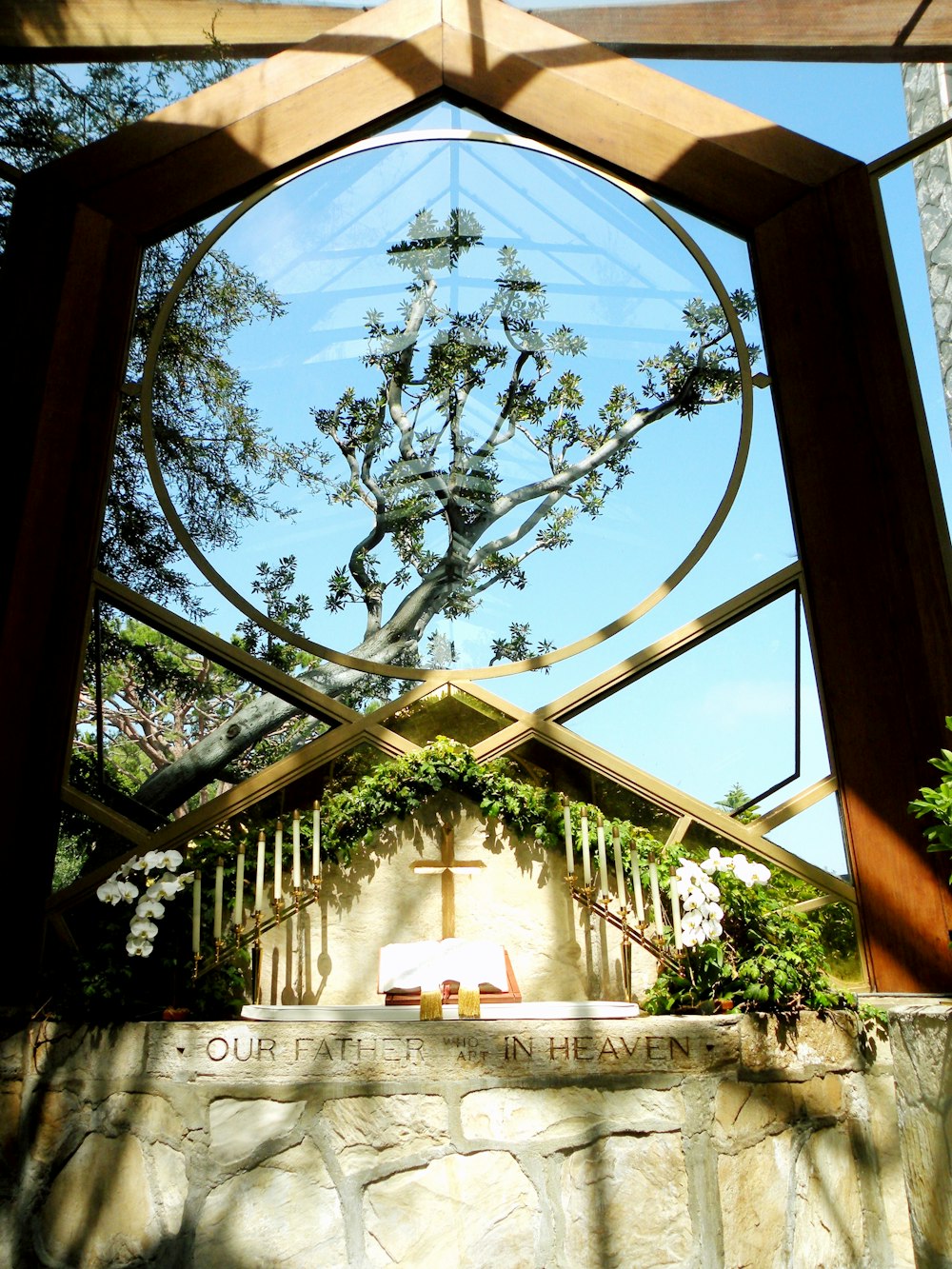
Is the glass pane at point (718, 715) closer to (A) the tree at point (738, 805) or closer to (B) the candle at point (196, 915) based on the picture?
(A) the tree at point (738, 805)

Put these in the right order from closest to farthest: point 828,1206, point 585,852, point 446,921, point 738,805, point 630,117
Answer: point 828,1206
point 585,852
point 446,921
point 738,805
point 630,117

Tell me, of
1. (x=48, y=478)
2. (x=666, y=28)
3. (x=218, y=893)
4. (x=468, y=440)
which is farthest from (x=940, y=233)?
(x=218, y=893)

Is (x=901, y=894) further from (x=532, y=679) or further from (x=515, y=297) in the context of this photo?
(x=515, y=297)

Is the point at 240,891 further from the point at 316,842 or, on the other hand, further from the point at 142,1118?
the point at 142,1118

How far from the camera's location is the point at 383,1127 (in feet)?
9.69

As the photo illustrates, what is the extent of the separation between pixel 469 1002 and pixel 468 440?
2.15 meters

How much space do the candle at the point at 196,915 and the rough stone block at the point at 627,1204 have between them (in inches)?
49.6

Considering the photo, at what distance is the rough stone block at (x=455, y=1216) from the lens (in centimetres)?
288

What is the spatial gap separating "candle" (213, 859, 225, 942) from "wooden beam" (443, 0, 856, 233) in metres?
3.14

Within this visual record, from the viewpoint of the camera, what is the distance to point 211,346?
4.29 meters

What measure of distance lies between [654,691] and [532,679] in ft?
1.47

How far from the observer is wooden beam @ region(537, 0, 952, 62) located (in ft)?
14.8

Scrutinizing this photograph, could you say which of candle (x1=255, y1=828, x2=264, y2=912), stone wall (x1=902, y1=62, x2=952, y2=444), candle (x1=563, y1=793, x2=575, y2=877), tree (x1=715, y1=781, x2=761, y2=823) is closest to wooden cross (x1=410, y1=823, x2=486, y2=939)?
candle (x1=563, y1=793, x2=575, y2=877)

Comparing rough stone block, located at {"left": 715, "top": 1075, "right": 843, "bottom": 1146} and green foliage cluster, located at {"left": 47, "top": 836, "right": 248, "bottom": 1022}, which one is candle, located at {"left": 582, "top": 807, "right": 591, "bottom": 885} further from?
green foliage cluster, located at {"left": 47, "top": 836, "right": 248, "bottom": 1022}
